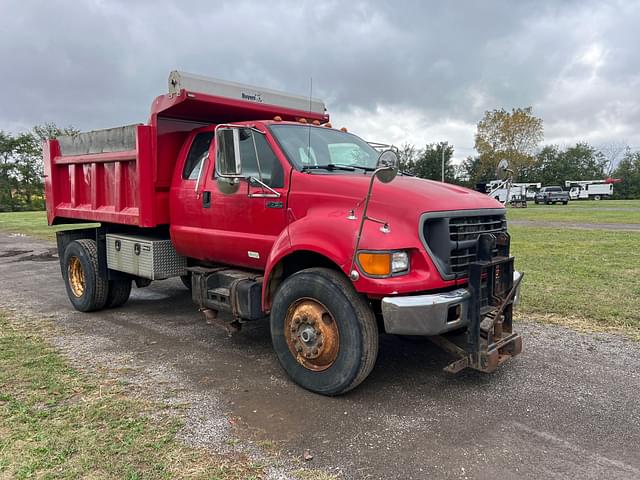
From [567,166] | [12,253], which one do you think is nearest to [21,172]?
[12,253]

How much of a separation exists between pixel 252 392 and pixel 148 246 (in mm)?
2662

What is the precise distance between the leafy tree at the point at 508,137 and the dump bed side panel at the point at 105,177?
45.1 meters

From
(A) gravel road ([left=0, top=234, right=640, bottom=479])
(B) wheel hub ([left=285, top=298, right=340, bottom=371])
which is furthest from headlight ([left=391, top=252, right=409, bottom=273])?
(A) gravel road ([left=0, top=234, right=640, bottom=479])

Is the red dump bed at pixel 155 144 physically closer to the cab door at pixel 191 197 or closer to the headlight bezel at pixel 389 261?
the cab door at pixel 191 197

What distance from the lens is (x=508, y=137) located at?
157 feet

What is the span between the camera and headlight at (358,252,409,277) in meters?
3.58

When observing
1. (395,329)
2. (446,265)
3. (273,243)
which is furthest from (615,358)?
(273,243)

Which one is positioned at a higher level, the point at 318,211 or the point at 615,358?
the point at 318,211

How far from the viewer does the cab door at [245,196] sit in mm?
4465

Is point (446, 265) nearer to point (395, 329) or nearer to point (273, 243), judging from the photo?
point (395, 329)

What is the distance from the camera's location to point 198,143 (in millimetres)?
5609

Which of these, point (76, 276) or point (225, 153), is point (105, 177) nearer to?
point (76, 276)

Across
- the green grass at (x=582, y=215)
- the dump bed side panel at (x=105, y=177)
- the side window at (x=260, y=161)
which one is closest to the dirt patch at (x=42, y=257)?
the dump bed side panel at (x=105, y=177)

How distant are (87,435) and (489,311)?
3122 mm
